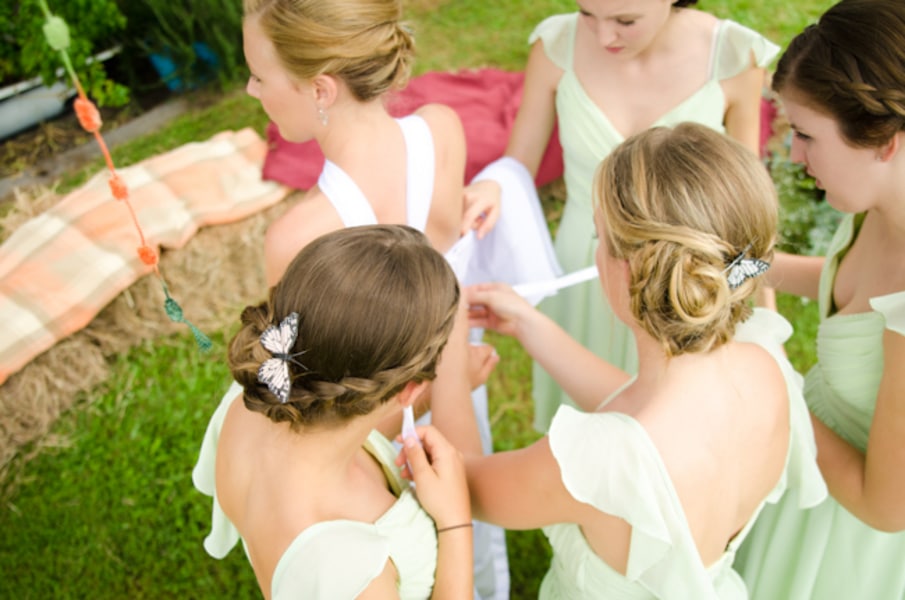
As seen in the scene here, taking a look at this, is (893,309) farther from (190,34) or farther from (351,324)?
(190,34)

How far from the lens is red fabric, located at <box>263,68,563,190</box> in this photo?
5.02 meters

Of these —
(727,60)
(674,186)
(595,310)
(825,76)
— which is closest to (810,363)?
(595,310)

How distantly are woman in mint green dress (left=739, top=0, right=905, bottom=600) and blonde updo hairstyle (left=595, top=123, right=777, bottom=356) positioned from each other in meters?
0.31

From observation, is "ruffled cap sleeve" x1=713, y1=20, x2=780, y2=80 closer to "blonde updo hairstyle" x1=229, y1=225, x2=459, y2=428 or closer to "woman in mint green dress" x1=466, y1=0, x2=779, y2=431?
"woman in mint green dress" x1=466, y1=0, x2=779, y2=431

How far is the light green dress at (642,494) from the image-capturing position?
5.07 ft

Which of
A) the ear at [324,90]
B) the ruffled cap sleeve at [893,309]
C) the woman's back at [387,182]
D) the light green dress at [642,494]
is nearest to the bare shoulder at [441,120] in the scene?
the woman's back at [387,182]

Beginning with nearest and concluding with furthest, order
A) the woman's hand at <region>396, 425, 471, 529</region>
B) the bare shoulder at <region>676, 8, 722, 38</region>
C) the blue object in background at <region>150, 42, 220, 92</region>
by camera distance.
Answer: the woman's hand at <region>396, 425, 471, 529</region> < the bare shoulder at <region>676, 8, 722, 38</region> < the blue object in background at <region>150, 42, 220, 92</region>

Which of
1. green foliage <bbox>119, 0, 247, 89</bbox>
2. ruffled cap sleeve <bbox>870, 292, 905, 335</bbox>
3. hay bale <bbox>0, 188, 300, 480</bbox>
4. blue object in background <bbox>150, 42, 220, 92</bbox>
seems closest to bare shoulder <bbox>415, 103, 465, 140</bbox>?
ruffled cap sleeve <bbox>870, 292, 905, 335</bbox>

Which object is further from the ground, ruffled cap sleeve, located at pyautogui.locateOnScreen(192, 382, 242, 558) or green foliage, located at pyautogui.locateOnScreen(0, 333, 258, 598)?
ruffled cap sleeve, located at pyautogui.locateOnScreen(192, 382, 242, 558)

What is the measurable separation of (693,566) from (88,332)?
12.5 feet

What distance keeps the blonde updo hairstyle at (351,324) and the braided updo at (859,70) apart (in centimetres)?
103

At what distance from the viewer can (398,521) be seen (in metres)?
1.71

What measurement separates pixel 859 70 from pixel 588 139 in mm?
1175

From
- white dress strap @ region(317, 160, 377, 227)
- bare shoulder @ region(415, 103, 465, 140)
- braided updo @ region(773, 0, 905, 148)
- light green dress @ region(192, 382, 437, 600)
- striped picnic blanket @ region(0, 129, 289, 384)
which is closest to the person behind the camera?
light green dress @ region(192, 382, 437, 600)
